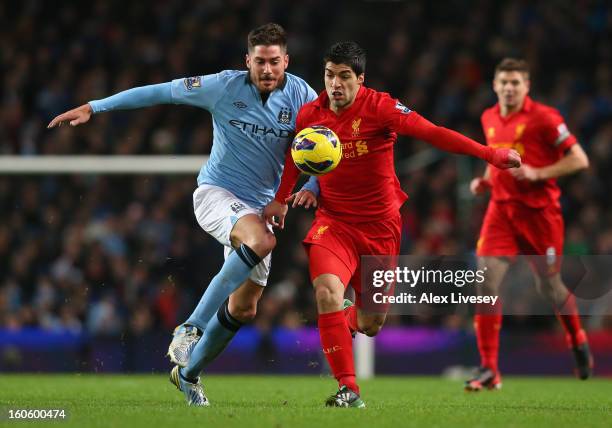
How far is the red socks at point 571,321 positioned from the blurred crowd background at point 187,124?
335 cm

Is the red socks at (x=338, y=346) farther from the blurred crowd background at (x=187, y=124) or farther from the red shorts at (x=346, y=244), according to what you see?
the blurred crowd background at (x=187, y=124)

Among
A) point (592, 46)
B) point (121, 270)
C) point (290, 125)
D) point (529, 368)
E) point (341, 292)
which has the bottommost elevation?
point (529, 368)

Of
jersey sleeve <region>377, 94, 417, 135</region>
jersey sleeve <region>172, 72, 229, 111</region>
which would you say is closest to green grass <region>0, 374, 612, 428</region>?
jersey sleeve <region>377, 94, 417, 135</region>

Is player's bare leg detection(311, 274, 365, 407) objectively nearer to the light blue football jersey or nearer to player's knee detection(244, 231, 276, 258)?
player's knee detection(244, 231, 276, 258)

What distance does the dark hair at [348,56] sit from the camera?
6504 mm

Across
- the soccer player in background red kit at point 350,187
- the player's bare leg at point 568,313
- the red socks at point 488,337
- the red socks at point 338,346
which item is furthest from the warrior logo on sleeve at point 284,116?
the player's bare leg at point 568,313

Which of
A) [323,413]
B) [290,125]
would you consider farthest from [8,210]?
[323,413]

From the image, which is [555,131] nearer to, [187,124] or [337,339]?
[337,339]

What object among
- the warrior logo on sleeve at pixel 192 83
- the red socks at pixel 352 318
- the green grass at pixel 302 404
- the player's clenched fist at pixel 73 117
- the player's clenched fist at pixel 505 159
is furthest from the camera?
the red socks at pixel 352 318

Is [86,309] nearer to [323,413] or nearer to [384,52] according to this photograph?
[323,413]

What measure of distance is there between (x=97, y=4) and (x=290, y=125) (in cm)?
1047

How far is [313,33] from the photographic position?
16.9m

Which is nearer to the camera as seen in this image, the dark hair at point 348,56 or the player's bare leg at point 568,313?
the dark hair at point 348,56

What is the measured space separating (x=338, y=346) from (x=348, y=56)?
1.71m
